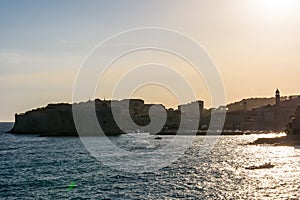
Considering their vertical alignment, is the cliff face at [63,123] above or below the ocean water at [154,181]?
above

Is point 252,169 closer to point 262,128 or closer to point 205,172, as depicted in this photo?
point 205,172

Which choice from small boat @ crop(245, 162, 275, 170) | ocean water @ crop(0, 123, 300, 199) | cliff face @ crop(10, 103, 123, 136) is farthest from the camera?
cliff face @ crop(10, 103, 123, 136)

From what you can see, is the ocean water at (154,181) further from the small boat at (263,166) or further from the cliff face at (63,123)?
the cliff face at (63,123)

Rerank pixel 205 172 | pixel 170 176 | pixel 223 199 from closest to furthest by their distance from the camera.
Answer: pixel 223 199 < pixel 170 176 < pixel 205 172

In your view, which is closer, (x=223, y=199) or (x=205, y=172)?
(x=223, y=199)

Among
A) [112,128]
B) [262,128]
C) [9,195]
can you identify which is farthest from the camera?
[262,128]

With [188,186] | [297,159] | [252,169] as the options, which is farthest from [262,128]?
[188,186]

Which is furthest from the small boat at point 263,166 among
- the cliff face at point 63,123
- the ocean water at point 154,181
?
the cliff face at point 63,123

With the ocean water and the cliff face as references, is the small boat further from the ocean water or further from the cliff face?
the cliff face

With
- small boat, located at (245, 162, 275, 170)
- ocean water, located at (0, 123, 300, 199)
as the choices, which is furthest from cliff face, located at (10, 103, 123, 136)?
small boat, located at (245, 162, 275, 170)

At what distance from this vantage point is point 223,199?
36.1 metres

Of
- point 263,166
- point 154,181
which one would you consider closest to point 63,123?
point 263,166

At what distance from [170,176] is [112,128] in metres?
115

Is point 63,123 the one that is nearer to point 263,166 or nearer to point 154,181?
point 263,166
